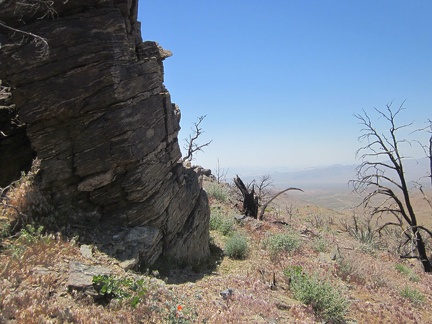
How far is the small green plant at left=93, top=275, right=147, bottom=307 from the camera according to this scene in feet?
18.3

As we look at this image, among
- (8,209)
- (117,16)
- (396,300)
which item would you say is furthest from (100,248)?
(396,300)

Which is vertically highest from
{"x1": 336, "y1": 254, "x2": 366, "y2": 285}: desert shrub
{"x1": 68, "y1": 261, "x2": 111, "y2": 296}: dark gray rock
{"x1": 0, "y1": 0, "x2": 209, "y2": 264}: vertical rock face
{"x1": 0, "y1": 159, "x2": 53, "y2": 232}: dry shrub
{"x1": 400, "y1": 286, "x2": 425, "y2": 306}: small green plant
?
{"x1": 0, "y1": 0, "x2": 209, "y2": 264}: vertical rock face

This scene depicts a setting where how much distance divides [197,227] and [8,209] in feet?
17.1

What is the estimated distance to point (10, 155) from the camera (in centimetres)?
932

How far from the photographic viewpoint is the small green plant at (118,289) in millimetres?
5566

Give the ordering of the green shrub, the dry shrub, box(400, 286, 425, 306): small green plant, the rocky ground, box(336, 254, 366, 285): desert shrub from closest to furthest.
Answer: the rocky ground
the dry shrub
box(400, 286, 425, 306): small green plant
box(336, 254, 366, 285): desert shrub
the green shrub

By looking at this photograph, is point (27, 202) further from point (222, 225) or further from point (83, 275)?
point (222, 225)

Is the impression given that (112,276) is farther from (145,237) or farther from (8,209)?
→ (8,209)

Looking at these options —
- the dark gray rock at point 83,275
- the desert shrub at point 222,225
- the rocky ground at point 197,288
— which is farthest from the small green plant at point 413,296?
the dark gray rock at point 83,275

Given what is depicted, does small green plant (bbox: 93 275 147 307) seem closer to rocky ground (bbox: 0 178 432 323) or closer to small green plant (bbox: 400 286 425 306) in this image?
rocky ground (bbox: 0 178 432 323)

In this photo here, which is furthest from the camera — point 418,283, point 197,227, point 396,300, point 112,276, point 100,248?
point 418,283

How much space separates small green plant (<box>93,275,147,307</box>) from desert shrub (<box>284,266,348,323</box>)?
4.09 meters

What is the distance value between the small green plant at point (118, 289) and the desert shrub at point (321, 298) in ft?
13.4

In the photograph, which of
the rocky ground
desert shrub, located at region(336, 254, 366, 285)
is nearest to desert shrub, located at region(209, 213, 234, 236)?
the rocky ground
